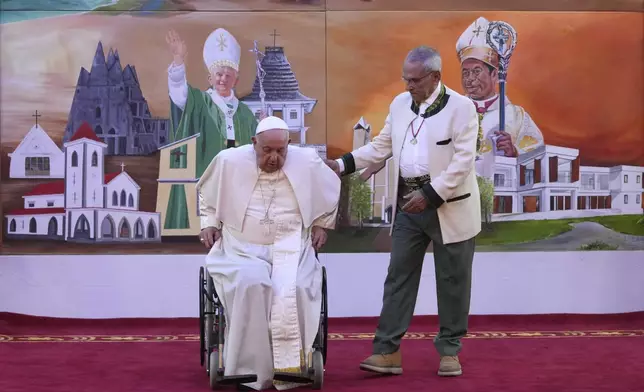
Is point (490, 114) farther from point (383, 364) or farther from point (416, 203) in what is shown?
point (383, 364)

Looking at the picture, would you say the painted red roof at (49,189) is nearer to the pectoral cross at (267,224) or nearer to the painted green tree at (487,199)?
the pectoral cross at (267,224)

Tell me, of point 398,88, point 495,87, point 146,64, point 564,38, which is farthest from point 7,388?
point 564,38

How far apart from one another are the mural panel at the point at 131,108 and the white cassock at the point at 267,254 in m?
2.19

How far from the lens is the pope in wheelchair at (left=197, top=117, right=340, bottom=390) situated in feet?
15.3

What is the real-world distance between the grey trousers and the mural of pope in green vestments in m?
2.42

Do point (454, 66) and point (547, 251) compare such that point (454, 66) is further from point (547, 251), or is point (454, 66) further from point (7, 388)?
point (7, 388)

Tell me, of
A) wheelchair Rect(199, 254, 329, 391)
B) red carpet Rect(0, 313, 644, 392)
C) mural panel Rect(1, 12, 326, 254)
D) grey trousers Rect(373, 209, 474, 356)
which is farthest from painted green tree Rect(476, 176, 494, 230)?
wheelchair Rect(199, 254, 329, 391)

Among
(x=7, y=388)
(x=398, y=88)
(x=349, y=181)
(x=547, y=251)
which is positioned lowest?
(x=7, y=388)

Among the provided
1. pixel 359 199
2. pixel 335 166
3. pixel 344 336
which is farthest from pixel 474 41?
pixel 335 166

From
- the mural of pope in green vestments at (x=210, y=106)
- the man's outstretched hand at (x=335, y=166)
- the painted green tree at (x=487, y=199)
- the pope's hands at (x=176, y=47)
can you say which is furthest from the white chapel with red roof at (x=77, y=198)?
the man's outstretched hand at (x=335, y=166)

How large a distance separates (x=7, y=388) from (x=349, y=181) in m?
3.26

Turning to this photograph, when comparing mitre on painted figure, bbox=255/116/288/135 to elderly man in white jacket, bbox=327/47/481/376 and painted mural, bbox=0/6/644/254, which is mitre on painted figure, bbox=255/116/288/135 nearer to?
elderly man in white jacket, bbox=327/47/481/376

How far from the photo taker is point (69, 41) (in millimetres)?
7305

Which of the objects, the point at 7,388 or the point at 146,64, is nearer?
the point at 7,388
